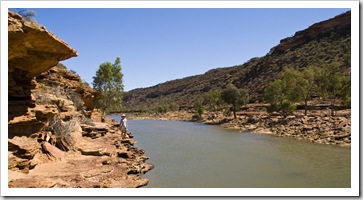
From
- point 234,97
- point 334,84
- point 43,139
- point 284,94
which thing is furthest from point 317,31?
point 43,139

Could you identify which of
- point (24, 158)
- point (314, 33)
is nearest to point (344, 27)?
point (314, 33)

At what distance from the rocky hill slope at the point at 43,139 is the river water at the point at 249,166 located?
1.49 meters

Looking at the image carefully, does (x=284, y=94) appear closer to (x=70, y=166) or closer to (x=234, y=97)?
(x=234, y=97)

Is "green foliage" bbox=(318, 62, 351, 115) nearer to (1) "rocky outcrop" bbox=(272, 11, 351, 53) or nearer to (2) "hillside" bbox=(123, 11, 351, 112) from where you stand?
(2) "hillside" bbox=(123, 11, 351, 112)

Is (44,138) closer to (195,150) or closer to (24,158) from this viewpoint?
(24,158)

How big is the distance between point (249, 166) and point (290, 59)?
192ft

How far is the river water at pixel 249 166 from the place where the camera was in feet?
35.8

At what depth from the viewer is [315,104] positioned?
143ft

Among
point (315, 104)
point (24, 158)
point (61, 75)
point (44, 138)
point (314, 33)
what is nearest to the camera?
point (24, 158)

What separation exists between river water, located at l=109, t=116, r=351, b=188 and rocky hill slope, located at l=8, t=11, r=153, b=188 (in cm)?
149

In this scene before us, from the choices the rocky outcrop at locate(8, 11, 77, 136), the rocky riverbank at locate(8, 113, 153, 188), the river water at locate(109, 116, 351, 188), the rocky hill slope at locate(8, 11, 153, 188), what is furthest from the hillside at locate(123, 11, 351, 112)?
the rocky outcrop at locate(8, 11, 77, 136)

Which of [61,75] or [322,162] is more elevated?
[61,75]

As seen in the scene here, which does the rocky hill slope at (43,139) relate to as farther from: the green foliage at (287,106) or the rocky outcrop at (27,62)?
the green foliage at (287,106)

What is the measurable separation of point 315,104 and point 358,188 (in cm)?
4031
